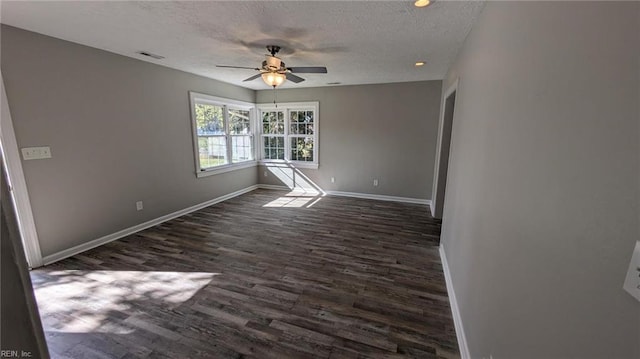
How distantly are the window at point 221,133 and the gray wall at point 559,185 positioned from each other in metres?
4.47

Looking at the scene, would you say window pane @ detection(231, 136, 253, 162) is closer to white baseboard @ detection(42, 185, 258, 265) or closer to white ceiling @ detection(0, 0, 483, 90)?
white baseboard @ detection(42, 185, 258, 265)

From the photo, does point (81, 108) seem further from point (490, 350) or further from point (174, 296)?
point (490, 350)

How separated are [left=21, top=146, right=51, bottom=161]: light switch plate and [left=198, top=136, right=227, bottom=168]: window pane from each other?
2.10m

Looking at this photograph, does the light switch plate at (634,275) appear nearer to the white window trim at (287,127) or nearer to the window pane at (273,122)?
the white window trim at (287,127)

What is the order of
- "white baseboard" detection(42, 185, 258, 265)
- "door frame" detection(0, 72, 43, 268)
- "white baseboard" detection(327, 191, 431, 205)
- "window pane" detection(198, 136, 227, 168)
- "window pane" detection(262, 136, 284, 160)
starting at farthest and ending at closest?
"window pane" detection(262, 136, 284, 160) → "white baseboard" detection(327, 191, 431, 205) → "window pane" detection(198, 136, 227, 168) → "white baseboard" detection(42, 185, 258, 265) → "door frame" detection(0, 72, 43, 268)

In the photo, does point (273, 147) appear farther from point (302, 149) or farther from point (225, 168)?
point (225, 168)

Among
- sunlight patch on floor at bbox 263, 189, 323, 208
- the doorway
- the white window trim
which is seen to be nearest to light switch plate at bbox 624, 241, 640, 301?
the doorway

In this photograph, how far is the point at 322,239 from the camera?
11.4 feet

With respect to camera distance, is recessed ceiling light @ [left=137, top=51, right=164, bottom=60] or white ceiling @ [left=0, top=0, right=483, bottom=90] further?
recessed ceiling light @ [left=137, top=51, right=164, bottom=60]

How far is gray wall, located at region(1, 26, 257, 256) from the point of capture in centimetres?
257

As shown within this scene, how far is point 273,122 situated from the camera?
627 centimetres

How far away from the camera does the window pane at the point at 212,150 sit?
4773 mm

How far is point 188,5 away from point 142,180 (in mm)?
2746

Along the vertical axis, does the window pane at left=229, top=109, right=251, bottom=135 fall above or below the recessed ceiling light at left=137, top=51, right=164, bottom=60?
below
